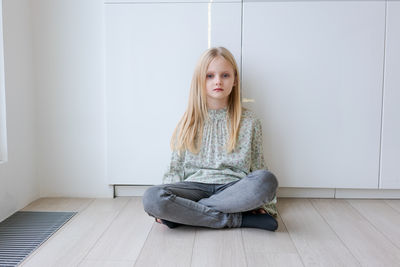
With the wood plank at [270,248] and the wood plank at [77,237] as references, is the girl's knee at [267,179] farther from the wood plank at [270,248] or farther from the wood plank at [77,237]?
the wood plank at [77,237]

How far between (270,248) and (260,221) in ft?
0.54

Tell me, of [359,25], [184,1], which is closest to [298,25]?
[359,25]

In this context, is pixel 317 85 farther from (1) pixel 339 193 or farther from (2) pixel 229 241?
(2) pixel 229 241

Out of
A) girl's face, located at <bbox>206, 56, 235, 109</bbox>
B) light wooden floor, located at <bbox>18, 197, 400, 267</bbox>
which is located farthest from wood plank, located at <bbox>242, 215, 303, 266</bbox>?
girl's face, located at <bbox>206, 56, 235, 109</bbox>

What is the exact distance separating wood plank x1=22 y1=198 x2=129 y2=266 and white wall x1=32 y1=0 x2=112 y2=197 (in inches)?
7.3

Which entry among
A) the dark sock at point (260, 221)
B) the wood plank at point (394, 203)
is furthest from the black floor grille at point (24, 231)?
the wood plank at point (394, 203)

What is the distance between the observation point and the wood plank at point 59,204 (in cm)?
174

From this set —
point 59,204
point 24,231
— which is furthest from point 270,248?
point 59,204

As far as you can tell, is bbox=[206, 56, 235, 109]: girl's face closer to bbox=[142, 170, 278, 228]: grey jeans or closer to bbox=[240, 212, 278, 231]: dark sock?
bbox=[142, 170, 278, 228]: grey jeans

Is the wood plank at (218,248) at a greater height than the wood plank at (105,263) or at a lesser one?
greater

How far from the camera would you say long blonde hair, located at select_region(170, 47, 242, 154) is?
1676mm

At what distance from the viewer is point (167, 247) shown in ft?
4.36

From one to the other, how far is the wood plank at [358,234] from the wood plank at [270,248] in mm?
188

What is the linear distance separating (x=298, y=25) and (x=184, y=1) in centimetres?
50
